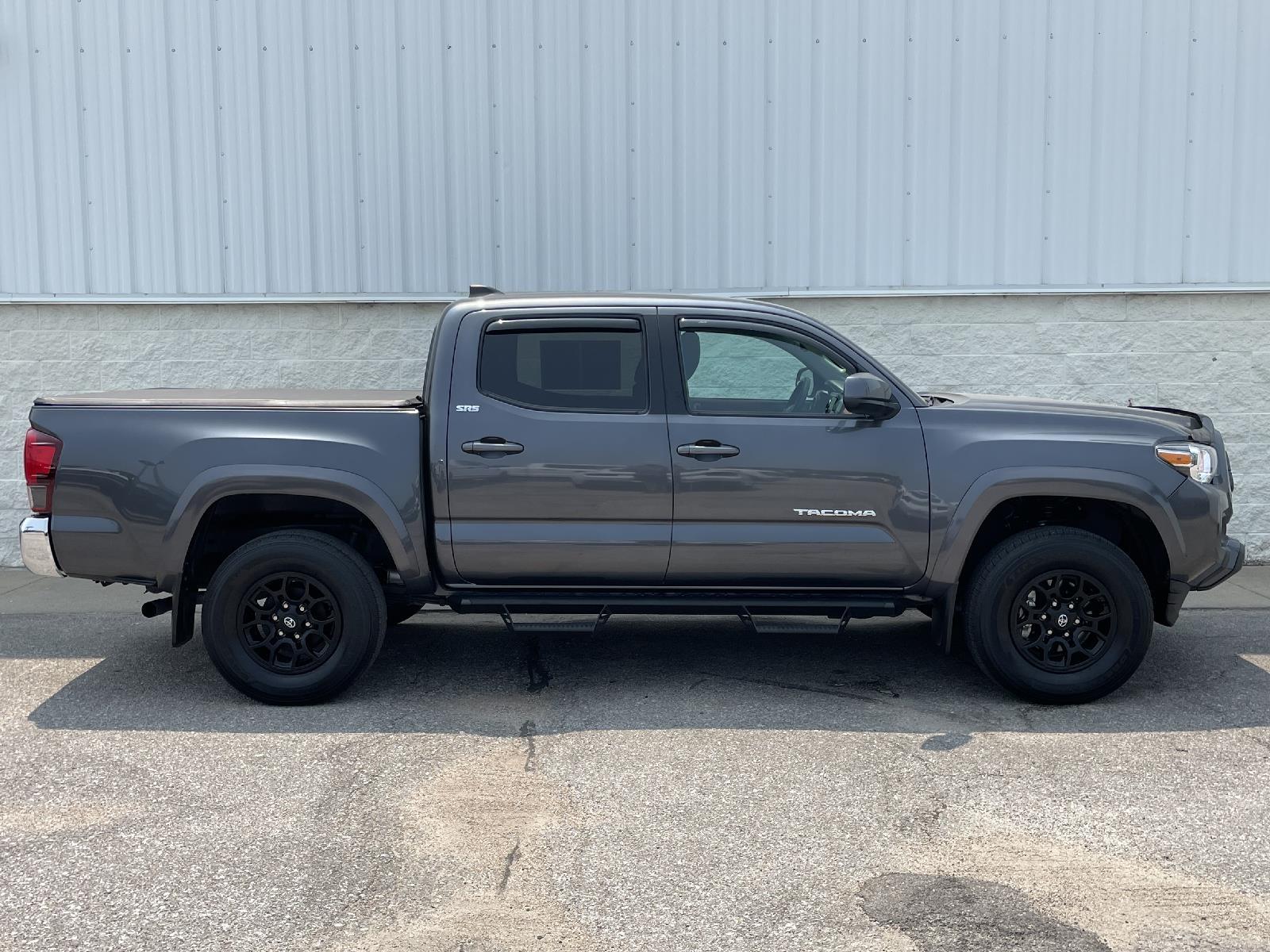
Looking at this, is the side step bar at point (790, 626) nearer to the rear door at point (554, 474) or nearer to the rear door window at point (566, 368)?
the rear door at point (554, 474)

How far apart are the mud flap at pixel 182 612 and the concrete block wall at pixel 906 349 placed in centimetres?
396

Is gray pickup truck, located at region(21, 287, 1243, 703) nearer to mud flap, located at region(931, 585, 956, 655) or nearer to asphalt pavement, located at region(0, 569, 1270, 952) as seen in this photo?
mud flap, located at region(931, 585, 956, 655)

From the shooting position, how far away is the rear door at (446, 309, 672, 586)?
5.91m

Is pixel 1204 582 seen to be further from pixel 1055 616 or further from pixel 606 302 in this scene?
pixel 606 302

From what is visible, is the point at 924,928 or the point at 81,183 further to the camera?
the point at 81,183

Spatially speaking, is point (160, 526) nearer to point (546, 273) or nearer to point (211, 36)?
point (546, 273)

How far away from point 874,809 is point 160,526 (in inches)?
138

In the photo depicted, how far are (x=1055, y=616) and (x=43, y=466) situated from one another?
4834 mm

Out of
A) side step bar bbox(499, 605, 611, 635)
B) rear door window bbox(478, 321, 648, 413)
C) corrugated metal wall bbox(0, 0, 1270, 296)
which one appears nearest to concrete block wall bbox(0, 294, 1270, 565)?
corrugated metal wall bbox(0, 0, 1270, 296)

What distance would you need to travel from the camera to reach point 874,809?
4.62 meters

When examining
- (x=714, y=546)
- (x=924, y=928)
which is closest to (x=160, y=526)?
(x=714, y=546)

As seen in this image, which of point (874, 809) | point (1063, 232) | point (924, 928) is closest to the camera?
point (924, 928)

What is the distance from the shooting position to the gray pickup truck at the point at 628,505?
5.88 m

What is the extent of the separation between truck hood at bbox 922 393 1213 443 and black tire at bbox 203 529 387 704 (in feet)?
9.68
